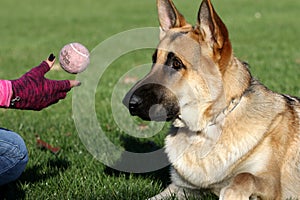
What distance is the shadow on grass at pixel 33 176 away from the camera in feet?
16.2

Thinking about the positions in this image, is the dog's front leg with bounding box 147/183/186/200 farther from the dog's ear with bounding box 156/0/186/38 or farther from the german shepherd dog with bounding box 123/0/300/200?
the dog's ear with bounding box 156/0/186/38

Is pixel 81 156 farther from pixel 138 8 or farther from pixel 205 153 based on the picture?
pixel 138 8

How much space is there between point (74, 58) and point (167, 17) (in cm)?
99

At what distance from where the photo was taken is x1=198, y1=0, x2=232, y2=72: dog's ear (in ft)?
13.8

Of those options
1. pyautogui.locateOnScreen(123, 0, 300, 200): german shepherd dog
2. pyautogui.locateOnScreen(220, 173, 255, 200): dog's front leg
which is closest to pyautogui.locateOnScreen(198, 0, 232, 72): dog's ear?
pyautogui.locateOnScreen(123, 0, 300, 200): german shepherd dog

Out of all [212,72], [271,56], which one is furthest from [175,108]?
[271,56]

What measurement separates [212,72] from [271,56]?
835cm

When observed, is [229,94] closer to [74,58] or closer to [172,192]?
[172,192]

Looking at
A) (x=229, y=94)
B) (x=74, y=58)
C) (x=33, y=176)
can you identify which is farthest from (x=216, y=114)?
(x=33, y=176)

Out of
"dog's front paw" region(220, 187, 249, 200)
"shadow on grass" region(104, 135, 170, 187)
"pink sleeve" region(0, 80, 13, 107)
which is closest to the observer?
"pink sleeve" region(0, 80, 13, 107)

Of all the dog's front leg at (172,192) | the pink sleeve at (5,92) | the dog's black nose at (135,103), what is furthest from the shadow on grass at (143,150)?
the pink sleeve at (5,92)

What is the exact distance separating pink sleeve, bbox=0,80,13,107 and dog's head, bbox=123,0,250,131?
0.96m

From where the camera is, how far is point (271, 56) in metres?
12.4

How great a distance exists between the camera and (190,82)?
14.6ft
